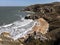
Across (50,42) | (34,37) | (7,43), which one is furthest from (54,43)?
(7,43)

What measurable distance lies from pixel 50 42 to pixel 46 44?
0.45 m

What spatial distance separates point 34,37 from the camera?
2055 cm

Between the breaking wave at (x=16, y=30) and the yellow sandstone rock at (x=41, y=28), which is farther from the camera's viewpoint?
the yellow sandstone rock at (x=41, y=28)

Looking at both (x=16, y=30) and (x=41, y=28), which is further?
(x=41, y=28)

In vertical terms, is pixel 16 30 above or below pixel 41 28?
above

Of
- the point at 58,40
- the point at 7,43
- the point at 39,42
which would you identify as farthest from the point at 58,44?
the point at 7,43

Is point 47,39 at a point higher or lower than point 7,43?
lower

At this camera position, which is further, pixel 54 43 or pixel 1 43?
pixel 54 43

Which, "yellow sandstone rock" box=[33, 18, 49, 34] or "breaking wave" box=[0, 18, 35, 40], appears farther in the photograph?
"yellow sandstone rock" box=[33, 18, 49, 34]

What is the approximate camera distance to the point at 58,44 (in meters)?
19.9

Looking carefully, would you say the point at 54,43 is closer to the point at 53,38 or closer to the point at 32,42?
the point at 53,38

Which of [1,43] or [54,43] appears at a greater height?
[1,43]

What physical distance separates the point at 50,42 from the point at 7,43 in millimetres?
5384

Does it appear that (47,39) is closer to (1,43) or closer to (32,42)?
(32,42)
